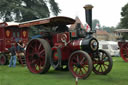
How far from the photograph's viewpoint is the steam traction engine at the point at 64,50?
6.47 metres

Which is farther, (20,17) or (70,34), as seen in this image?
(20,17)

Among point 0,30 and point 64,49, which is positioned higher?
point 0,30

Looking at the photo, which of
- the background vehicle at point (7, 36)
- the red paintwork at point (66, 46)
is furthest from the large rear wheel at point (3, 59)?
the red paintwork at point (66, 46)

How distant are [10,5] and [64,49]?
15115 millimetres

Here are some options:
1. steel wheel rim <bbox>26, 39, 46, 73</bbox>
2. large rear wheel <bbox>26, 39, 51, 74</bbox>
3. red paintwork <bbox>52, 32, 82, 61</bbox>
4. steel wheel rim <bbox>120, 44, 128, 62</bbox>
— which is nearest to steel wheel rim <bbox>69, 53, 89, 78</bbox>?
red paintwork <bbox>52, 32, 82, 61</bbox>

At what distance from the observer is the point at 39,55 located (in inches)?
299

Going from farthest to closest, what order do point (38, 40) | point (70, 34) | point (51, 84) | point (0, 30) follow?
point (0, 30), point (38, 40), point (70, 34), point (51, 84)

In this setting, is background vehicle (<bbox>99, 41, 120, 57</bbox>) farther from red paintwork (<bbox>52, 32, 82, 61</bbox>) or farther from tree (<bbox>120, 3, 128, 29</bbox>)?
red paintwork (<bbox>52, 32, 82, 61</bbox>)

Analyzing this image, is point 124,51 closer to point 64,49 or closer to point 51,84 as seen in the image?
Answer: point 64,49

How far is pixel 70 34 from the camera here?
7043mm

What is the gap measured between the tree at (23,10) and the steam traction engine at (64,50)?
13112 mm

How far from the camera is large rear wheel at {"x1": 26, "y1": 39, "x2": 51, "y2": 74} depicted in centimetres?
714

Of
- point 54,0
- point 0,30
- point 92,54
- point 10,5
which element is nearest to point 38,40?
point 92,54

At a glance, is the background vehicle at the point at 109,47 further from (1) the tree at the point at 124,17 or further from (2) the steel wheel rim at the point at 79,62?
(2) the steel wheel rim at the point at 79,62
